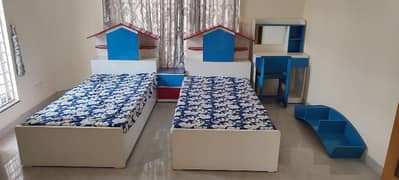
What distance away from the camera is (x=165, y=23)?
4.28 metres

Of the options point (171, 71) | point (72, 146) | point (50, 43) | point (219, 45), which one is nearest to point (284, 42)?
point (219, 45)

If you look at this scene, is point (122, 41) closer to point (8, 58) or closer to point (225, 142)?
point (8, 58)

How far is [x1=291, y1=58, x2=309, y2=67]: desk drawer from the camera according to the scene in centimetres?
404

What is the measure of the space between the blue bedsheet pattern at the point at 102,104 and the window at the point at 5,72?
68cm

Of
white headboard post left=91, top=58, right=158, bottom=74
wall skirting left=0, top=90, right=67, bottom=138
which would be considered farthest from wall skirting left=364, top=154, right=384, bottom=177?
wall skirting left=0, top=90, right=67, bottom=138

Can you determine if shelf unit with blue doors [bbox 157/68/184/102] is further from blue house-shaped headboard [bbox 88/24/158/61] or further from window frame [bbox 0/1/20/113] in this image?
window frame [bbox 0/1/20/113]

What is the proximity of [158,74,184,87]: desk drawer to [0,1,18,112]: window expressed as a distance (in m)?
1.72

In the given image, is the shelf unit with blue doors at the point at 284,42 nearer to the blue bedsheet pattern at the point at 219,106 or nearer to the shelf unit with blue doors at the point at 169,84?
the blue bedsheet pattern at the point at 219,106

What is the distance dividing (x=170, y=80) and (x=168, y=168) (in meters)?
1.75

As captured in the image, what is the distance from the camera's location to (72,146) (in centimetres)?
253

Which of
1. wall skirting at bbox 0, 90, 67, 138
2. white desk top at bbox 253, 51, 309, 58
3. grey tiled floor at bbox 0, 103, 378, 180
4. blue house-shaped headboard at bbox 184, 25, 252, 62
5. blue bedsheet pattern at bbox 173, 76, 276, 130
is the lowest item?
grey tiled floor at bbox 0, 103, 378, 180

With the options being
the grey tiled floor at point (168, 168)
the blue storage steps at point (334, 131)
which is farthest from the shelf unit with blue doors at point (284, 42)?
the grey tiled floor at point (168, 168)

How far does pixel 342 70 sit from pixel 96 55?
326cm

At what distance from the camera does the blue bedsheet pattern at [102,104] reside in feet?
8.40
